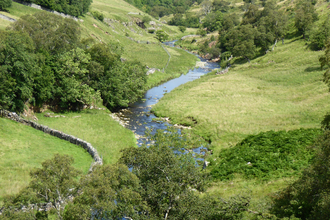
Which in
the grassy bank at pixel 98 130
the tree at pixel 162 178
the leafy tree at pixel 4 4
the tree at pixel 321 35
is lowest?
the grassy bank at pixel 98 130

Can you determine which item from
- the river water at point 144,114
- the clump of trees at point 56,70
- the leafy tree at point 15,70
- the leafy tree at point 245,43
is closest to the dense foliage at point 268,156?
the river water at point 144,114

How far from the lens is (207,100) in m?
64.7

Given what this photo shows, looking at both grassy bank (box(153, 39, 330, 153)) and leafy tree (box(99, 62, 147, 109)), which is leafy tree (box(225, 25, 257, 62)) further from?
leafy tree (box(99, 62, 147, 109))

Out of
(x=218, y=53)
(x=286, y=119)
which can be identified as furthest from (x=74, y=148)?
(x=218, y=53)

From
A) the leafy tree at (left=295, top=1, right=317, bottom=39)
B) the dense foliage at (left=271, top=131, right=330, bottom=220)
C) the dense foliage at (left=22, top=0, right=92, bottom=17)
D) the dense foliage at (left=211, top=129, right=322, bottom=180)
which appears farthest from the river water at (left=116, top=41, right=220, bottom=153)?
the dense foliage at (left=22, top=0, right=92, bottom=17)

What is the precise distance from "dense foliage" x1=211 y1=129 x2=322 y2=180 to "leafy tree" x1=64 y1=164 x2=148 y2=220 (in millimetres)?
16518

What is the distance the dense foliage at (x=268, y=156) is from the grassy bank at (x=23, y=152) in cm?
1727

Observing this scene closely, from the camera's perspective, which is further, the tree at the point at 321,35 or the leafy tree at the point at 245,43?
the leafy tree at the point at 245,43

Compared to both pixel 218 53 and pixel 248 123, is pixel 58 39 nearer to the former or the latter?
pixel 248 123

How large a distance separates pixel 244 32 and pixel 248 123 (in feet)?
229

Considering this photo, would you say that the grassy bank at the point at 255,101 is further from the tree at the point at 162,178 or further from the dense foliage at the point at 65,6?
the dense foliage at the point at 65,6

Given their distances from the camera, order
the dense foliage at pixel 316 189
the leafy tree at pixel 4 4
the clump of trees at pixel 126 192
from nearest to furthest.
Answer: the dense foliage at pixel 316 189 < the clump of trees at pixel 126 192 < the leafy tree at pixel 4 4

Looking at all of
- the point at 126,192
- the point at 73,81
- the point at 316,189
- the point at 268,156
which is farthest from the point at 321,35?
the point at 126,192

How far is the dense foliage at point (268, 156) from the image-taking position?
31438 mm
